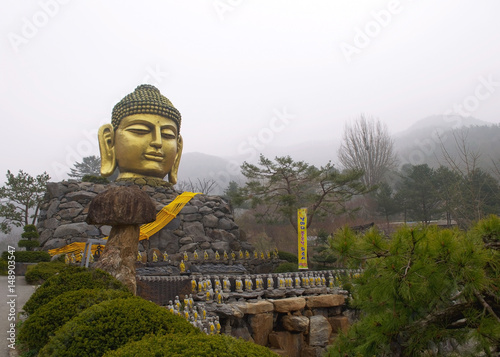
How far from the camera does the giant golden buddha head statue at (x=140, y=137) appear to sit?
35.9 feet

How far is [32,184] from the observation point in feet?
51.4

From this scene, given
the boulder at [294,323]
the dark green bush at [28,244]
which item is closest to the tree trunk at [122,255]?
the boulder at [294,323]

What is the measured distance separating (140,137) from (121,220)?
701cm

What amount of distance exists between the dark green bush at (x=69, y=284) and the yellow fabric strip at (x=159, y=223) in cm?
562

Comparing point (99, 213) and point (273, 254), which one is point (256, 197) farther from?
point (99, 213)

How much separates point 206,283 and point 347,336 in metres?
3.20

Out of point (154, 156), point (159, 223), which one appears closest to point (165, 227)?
point (159, 223)

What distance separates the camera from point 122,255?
15.0 ft

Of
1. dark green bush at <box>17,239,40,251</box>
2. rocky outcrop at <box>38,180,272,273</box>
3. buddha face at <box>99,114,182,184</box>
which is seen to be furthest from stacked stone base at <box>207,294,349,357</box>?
buddha face at <box>99,114,182,184</box>

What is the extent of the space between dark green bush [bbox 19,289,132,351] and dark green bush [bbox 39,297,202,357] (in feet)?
1.55

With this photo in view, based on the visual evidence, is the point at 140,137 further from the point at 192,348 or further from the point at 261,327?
the point at 192,348

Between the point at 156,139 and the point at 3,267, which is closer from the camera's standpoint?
the point at 3,267

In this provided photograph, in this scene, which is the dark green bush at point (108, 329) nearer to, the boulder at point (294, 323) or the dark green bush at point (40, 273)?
the boulder at point (294, 323)

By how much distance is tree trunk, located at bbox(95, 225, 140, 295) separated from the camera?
447 cm
